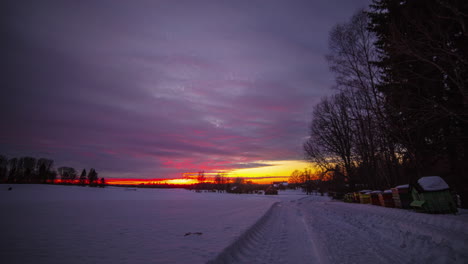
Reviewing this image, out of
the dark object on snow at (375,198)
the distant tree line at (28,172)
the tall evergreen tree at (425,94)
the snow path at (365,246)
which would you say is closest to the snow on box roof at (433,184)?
the tall evergreen tree at (425,94)

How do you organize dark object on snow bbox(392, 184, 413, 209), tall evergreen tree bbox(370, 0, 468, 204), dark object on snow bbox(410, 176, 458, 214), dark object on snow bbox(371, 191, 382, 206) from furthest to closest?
1. dark object on snow bbox(371, 191, 382, 206)
2. dark object on snow bbox(392, 184, 413, 209)
3. tall evergreen tree bbox(370, 0, 468, 204)
4. dark object on snow bbox(410, 176, 458, 214)

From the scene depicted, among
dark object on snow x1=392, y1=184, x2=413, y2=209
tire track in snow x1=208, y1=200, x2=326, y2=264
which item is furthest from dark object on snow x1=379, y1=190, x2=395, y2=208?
tire track in snow x1=208, y1=200, x2=326, y2=264

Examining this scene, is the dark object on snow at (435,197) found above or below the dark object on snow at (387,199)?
above

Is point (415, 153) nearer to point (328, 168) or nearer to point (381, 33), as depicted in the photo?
point (381, 33)

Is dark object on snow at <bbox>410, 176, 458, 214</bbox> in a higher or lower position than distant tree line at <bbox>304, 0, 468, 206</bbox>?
lower

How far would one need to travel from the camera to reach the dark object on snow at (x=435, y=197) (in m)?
8.62

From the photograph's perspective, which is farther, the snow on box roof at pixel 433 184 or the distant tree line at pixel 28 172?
the distant tree line at pixel 28 172

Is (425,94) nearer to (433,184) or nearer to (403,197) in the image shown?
(433,184)

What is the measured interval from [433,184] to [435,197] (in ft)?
1.93

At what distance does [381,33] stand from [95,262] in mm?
19446

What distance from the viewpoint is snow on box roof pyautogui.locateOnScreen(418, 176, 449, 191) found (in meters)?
8.87

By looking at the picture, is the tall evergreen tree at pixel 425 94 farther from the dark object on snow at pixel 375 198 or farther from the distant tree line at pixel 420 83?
the dark object on snow at pixel 375 198

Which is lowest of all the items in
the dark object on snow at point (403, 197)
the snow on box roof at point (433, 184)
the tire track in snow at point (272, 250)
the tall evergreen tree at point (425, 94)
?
the tire track in snow at point (272, 250)

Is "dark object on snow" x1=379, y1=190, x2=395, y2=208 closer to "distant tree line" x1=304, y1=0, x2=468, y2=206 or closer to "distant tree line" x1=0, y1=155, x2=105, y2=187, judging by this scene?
"distant tree line" x1=304, y1=0, x2=468, y2=206
